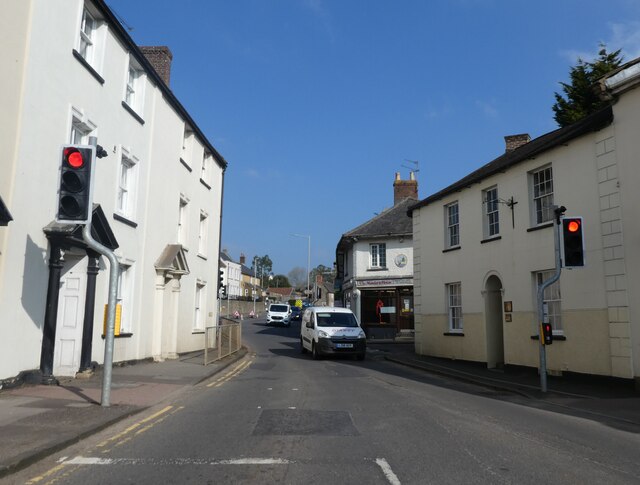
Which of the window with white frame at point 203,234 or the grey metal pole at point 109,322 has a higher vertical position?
the window with white frame at point 203,234

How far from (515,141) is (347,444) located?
1982cm

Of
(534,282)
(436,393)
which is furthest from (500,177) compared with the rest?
(436,393)

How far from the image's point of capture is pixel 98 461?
6.02 metres

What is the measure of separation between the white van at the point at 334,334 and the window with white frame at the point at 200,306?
4.60 metres

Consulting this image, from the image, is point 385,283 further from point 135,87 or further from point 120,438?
point 120,438

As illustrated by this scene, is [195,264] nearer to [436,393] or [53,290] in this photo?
[53,290]

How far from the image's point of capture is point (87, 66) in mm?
13211

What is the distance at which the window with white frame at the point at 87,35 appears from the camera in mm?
13445

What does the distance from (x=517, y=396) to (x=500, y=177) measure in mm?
7904

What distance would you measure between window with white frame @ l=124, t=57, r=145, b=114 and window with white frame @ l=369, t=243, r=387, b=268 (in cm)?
2322

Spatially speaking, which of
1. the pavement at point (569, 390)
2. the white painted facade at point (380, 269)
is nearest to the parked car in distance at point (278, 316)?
the white painted facade at point (380, 269)

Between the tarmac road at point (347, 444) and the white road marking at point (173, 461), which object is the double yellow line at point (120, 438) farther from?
the white road marking at point (173, 461)

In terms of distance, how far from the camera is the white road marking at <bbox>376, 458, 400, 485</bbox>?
533 cm

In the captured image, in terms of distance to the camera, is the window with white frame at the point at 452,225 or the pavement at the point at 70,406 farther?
the window with white frame at the point at 452,225
